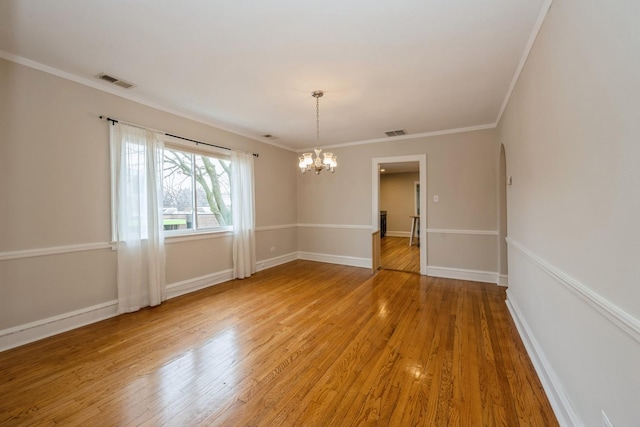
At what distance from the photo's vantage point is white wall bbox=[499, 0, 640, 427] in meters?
0.96

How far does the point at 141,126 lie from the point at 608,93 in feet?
13.8

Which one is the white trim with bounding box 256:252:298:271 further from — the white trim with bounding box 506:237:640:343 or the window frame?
the white trim with bounding box 506:237:640:343

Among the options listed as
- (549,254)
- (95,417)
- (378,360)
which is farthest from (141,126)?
(549,254)

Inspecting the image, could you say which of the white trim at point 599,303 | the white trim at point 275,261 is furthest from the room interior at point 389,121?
the white trim at point 275,261

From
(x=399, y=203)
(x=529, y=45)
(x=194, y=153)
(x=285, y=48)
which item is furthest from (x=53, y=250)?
(x=399, y=203)

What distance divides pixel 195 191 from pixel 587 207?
14.5ft

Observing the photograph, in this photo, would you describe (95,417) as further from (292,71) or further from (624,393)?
(292,71)

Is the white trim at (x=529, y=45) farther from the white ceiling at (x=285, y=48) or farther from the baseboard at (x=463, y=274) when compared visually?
the baseboard at (x=463, y=274)

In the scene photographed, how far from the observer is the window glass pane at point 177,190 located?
12.4ft

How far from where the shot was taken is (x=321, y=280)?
15.1ft

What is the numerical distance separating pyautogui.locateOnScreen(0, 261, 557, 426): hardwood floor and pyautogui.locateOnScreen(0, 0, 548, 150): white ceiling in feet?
8.85

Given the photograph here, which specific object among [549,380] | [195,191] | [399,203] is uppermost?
[195,191]

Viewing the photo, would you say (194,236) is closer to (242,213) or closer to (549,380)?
(242,213)

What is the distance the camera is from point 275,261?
223 inches
